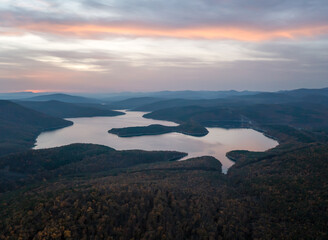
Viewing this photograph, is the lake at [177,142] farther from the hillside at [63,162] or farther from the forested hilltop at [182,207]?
the forested hilltop at [182,207]

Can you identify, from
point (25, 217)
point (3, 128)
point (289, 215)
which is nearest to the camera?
point (25, 217)

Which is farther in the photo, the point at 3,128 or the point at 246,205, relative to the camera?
the point at 3,128

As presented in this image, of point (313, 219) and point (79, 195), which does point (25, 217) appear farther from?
point (313, 219)

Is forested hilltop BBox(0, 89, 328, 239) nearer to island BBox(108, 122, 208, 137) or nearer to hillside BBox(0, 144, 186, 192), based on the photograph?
hillside BBox(0, 144, 186, 192)

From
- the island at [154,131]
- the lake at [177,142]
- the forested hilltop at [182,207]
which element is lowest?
the lake at [177,142]

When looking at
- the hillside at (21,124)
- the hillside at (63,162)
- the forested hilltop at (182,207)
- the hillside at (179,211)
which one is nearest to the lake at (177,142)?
the hillside at (21,124)

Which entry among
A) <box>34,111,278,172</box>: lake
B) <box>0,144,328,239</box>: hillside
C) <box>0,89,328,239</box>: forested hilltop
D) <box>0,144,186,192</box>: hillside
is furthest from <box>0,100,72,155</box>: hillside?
<box>0,144,328,239</box>: hillside

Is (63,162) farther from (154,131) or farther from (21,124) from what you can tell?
(21,124)

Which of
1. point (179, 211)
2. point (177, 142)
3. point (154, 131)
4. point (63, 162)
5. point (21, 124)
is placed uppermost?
point (179, 211)

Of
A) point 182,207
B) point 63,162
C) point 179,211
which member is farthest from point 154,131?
point 179,211

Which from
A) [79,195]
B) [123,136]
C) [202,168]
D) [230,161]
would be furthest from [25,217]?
[123,136]

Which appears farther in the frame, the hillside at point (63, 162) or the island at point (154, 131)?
the island at point (154, 131)
